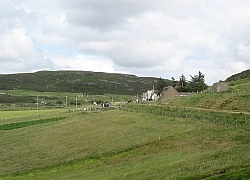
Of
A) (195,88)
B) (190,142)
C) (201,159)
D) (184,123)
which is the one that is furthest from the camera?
(195,88)

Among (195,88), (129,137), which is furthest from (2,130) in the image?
(195,88)

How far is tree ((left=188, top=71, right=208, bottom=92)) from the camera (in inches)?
5389

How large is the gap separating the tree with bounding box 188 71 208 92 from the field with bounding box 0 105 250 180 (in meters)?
67.6

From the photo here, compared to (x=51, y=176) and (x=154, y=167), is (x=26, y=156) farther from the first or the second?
(x=154, y=167)

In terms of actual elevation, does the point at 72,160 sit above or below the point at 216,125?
below

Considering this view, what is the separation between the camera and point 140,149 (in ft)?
149

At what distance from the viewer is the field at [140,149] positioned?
107ft

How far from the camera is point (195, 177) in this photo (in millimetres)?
28172

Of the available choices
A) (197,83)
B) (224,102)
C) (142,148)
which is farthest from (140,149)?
(197,83)

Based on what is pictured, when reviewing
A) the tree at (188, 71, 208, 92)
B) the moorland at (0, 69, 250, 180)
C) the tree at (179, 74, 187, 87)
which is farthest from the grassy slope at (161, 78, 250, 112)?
the tree at (179, 74, 187, 87)

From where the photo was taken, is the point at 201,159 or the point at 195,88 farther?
the point at 195,88

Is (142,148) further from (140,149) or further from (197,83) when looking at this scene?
(197,83)

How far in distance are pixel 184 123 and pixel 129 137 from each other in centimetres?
785

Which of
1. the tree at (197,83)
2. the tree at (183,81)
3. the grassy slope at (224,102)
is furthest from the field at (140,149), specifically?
the tree at (183,81)
